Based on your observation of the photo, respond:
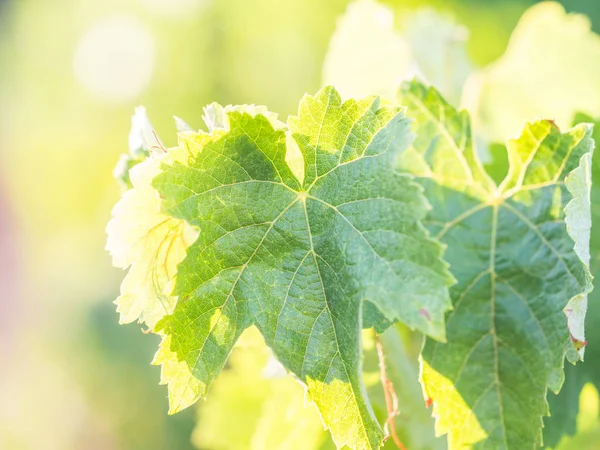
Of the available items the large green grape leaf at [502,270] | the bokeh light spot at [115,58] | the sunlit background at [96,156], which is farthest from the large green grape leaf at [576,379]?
the bokeh light spot at [115,58]

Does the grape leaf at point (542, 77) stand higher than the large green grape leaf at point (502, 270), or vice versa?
the grape leaf at point (542, 77)

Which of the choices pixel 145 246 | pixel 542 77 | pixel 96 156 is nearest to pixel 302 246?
pixel 145 246

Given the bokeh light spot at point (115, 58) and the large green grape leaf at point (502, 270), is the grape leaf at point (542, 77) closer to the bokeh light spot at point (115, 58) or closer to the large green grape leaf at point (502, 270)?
the large green grape leaf at point (502, 270)

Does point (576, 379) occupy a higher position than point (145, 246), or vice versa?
point (145, 246)

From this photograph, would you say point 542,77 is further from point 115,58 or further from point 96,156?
point 115,58

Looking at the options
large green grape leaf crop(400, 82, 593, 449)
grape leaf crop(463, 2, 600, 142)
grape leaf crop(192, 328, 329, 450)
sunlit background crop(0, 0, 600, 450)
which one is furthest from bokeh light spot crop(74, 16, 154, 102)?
large green grape leaf crop(400, 82, 593, 449)

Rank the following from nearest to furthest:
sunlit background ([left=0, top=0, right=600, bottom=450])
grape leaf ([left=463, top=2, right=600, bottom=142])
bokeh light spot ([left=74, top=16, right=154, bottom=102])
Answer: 1. grape leaf ([left=463, top=2, right=600, bottom=142])
2. sunlit background ([left=0, top=0, right=600, bottom=450])
3. bokeh light spot ([left=74, top=16, right=154, bottom=102])

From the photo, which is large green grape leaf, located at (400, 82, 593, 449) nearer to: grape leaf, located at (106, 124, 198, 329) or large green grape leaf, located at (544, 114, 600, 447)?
large green grape leaf, located at (544, 114, 600, 447)
